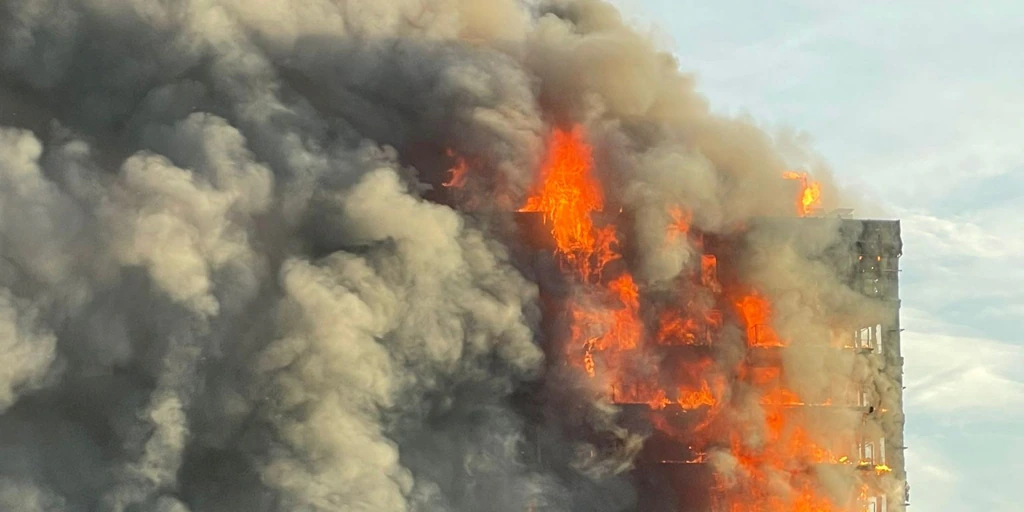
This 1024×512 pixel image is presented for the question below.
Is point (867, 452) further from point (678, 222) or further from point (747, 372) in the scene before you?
point (678, 222)

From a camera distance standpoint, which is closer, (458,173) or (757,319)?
(458,173)

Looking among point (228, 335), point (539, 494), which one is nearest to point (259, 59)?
point (228, 335)

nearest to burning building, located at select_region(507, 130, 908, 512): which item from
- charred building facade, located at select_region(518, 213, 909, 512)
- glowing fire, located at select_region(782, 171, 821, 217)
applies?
charred building facade, located at select_region(518, 213, 909, 512)

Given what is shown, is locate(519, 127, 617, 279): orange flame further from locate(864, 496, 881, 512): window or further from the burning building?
locate(864, 496, 881, 512): window

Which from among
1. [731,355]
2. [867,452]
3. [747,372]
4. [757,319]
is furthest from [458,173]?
[867,452]

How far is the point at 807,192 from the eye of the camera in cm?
5622

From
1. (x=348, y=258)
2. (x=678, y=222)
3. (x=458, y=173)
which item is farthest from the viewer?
(x=458, y=173)

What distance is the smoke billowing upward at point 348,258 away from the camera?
42.8 meters

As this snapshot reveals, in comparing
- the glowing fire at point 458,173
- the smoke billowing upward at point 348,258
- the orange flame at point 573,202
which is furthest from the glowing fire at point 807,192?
the glowing fire at point 458,173

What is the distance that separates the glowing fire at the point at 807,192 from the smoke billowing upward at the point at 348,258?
1006 mm

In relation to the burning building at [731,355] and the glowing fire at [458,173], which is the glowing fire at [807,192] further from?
the glowing fire at [458,173]

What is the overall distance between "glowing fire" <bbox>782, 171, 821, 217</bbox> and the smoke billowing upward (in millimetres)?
1006

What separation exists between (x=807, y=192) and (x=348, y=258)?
72.0 ft

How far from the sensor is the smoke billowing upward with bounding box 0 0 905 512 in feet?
140
